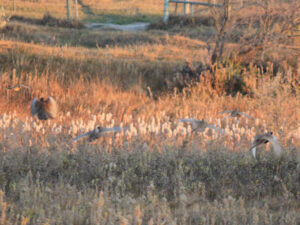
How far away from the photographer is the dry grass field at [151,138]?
3191 millimetres

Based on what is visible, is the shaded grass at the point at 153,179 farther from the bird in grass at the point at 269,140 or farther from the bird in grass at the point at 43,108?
the bird in grass at the point at 43,108

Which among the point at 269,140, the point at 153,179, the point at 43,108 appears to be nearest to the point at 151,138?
the point at 153,179

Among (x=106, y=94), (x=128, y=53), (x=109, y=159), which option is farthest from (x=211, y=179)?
(x=128, y=53)

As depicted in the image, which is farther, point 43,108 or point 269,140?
point 43,108

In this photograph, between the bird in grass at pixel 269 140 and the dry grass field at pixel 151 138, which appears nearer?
the dry grass field at pixel 151 138

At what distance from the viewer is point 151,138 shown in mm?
4961

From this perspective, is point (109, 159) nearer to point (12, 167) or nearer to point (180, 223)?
point (12, 167)

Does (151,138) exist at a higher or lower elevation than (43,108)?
lower

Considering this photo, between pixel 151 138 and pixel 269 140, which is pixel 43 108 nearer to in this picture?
pixel 151 138

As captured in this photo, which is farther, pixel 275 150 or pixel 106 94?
pixel 106 94

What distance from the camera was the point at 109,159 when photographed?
418cm

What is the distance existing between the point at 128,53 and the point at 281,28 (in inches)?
138

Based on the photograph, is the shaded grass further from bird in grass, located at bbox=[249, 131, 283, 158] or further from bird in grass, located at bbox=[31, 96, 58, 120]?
bird in grass, located at bbox=[31, 96, 58, 120]

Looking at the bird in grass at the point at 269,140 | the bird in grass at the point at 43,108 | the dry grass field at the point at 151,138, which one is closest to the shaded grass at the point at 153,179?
the dry grass field at the point at 151,138
